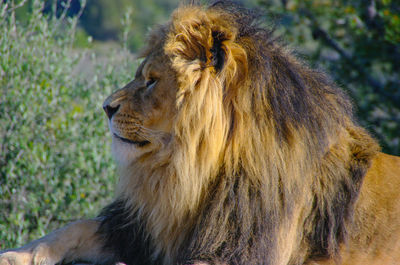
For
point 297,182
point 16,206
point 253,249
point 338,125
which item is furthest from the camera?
point 16,206

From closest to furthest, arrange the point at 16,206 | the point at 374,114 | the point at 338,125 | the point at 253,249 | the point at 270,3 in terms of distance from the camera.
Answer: the point at 253,249, the point at 338,125, the point at 16,206, the point at 374,114, the point at 270,3

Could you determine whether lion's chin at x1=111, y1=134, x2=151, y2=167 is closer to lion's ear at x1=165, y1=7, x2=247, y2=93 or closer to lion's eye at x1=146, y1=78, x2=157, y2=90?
lion's eye at x1=146, y1=78, x2=157, y2=90

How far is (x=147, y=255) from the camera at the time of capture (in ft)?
10.0

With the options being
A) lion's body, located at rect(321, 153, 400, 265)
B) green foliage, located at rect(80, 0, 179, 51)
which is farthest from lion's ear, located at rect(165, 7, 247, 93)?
green foliage, located at rect(80, 0, 179, 51)

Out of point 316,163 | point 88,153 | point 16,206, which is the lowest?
point 16,206

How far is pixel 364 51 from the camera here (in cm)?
596

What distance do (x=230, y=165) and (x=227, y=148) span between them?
9 centimetres

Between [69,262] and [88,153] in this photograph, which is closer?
[69,262]

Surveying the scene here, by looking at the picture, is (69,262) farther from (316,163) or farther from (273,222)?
(316,163)

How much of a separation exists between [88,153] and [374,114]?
9.99 ft

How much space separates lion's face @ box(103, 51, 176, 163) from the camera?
9.08 ft

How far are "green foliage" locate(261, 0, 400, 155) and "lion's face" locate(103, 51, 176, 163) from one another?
2986 mm

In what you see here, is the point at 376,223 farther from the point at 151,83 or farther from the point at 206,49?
the point at 151,83

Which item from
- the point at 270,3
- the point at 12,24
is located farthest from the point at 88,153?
the point at 270,3
